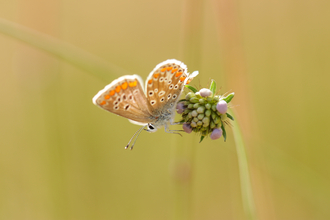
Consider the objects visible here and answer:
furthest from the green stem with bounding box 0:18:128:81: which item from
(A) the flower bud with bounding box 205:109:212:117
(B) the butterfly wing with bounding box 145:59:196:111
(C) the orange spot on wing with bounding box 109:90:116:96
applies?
(A) the flower bud with bounding box 205:109:212:117

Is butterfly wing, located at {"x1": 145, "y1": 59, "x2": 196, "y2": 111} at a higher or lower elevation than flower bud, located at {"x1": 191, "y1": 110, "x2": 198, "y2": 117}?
higher

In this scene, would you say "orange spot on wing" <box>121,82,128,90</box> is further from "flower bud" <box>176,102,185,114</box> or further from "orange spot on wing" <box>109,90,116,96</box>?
"flower bud" <box>176,102,185,114</box>

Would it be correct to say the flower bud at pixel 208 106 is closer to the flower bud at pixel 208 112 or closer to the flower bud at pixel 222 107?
the flower bud at pixel 208 112

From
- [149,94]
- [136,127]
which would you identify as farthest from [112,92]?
[136,127]

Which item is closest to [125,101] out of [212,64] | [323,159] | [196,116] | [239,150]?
[196,116]

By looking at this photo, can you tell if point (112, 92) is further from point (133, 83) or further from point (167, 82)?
point (167, 82)

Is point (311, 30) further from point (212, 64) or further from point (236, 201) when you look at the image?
point (236, 201)

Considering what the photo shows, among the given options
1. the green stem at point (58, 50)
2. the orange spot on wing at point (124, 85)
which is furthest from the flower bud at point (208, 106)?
the green stem at point (58, 50)
